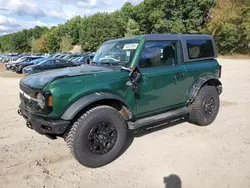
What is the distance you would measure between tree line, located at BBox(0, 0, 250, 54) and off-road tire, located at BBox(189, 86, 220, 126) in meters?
32.6

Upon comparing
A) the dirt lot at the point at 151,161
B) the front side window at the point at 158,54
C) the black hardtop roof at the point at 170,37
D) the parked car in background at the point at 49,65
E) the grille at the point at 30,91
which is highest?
the black hardtop roof at the point at 170,37

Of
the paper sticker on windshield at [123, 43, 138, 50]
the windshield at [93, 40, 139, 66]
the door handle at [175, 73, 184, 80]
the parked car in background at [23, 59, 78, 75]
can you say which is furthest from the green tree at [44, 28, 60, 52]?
the door handle at [175, 73, 184, 80]

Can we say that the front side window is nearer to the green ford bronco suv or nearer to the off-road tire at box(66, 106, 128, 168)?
the green ford bronco suv

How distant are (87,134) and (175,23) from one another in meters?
47.4

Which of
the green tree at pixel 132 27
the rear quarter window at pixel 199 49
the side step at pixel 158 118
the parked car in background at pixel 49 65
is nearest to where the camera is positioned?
the side step at pixel 158 118

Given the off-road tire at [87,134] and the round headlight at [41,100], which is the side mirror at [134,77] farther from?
the round headlight at [41,100]

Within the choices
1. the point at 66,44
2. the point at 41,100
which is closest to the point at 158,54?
the point at 41,100

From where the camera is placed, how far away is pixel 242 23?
113 ft

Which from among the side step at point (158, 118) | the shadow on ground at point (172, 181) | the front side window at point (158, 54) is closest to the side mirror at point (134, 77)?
the front side window at point (158, 54)

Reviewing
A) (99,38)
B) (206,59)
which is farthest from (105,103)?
(99,38)

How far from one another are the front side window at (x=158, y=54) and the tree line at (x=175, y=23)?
33.5 meters

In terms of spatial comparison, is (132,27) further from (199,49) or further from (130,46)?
(130,46)

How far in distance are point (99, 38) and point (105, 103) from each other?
5584 cm

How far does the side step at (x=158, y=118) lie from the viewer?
403cm
